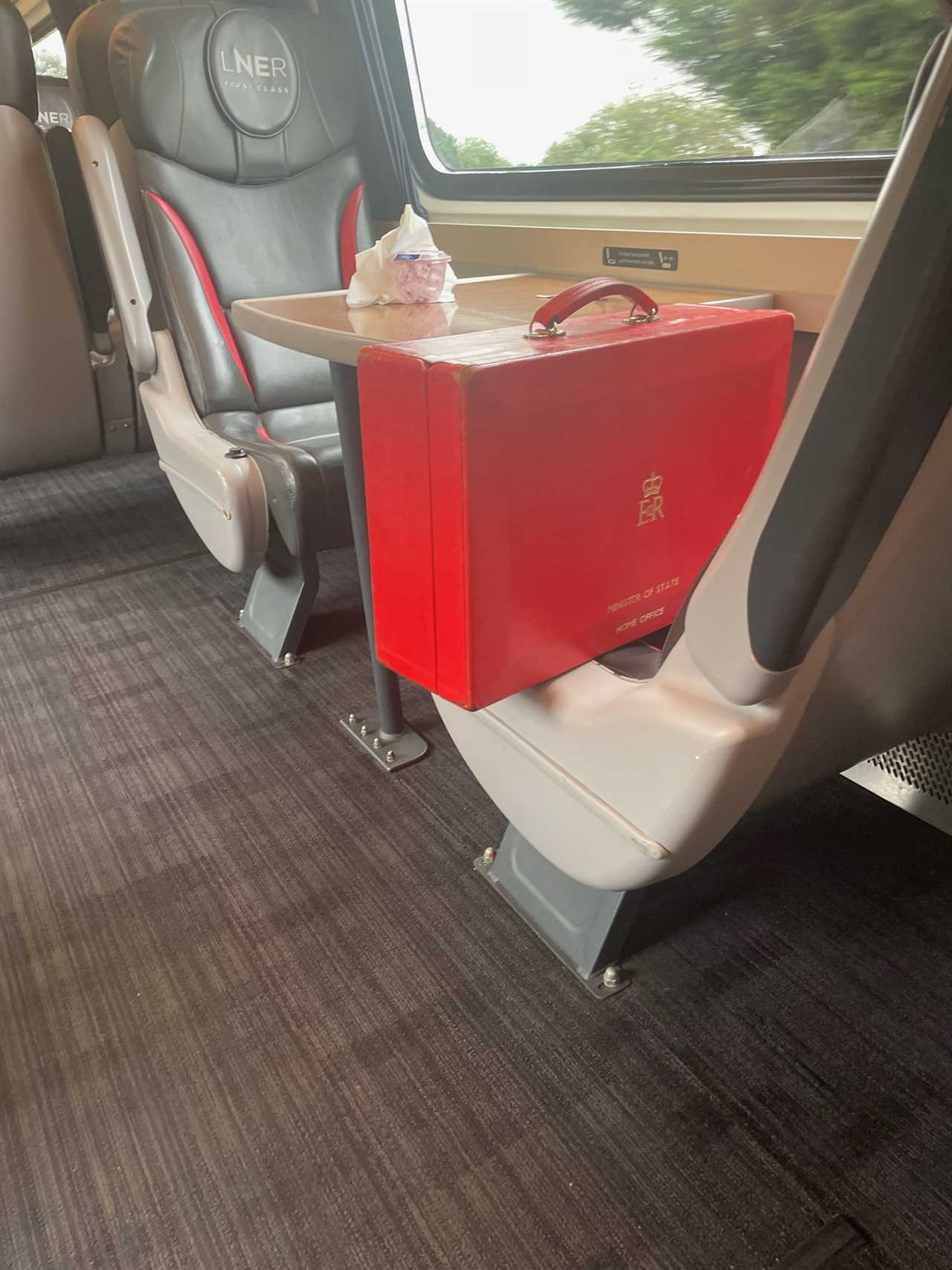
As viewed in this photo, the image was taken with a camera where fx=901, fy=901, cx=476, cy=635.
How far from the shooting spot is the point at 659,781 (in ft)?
3.00

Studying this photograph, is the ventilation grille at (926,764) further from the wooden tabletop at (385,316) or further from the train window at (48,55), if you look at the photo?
the train window at (48,55)

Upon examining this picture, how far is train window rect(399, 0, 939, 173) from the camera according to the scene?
1.54m

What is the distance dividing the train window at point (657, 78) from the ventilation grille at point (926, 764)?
3.29 feet

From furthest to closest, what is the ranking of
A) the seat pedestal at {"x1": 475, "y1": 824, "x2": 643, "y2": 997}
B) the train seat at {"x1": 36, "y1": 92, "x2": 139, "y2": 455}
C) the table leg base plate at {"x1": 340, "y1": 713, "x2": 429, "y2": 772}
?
the train seat at {"x1": 36, "y1": 92, "x2": 139, "y2": 455}
the table leg base plate at {"x1": 340, "y1": 713, "x2": 429, "y2": 772}
the seat pedestal at {"x1": 475, "y1": 824, "x2": 643, "y2": 997}

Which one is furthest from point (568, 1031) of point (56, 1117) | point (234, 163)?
point (234, 163)

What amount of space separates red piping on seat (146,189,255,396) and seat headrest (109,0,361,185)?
0.13m

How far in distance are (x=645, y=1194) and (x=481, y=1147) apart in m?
0.20

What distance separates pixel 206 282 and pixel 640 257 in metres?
1.08

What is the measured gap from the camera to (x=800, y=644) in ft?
2.42

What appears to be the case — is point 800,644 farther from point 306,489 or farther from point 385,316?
point 306,489

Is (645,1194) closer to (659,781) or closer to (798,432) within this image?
(659,781)

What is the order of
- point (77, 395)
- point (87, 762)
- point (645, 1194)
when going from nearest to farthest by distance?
point (645, 1194) < point (87, 762) < point (77, 395)

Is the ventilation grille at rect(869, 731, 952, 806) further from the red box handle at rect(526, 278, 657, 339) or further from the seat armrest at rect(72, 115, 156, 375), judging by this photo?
the seat armrest at rect(72, 115, 156, 375)

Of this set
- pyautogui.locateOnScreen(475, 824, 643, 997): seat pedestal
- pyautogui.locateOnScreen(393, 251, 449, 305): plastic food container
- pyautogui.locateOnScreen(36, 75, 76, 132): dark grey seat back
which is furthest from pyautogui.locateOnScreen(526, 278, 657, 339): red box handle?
pyautogui.locateOnScreen(36, 75, 76, 132): dark grey seat back
